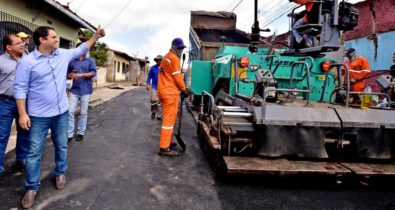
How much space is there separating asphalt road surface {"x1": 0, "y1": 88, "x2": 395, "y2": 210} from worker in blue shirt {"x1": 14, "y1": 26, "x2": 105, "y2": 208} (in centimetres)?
34

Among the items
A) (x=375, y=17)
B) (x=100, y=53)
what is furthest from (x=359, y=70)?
(x=100, y=53)

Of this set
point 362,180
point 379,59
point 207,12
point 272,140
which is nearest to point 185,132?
point 272,140

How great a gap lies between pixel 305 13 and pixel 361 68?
3.27m

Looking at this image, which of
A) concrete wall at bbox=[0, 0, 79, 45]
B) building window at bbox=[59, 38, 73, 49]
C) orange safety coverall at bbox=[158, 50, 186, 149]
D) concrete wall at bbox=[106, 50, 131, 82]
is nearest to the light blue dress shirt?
orange safety coverall at bbox=[158, 50, 186, 149]

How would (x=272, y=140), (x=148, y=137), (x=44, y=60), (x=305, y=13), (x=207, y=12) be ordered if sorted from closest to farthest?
(x=44, y=60), (x=272, y=140), (x=305, y=13), (x=148, y=137), (x=207, y=12)

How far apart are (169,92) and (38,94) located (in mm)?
1959

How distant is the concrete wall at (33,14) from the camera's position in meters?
7.37

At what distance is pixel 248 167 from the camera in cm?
316

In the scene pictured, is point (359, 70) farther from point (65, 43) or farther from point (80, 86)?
point (65, 43)

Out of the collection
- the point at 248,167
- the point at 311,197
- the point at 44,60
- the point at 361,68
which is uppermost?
the point at 361,68

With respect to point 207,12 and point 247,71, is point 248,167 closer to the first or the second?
point 247,71

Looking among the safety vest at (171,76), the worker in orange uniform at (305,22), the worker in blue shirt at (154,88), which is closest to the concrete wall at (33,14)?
the worker in blue shirt at (154,88)

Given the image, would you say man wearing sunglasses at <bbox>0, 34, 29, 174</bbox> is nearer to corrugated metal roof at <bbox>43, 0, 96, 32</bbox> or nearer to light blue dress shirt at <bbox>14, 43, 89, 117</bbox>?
light blue dress shirt at <bbox>14, 43, 89, 117</bbox>

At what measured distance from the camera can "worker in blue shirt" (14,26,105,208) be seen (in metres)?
2.83
